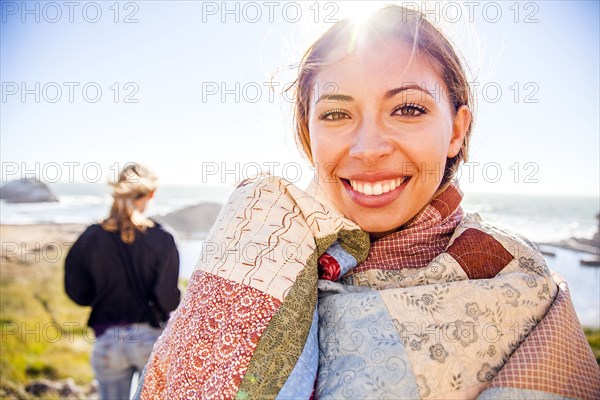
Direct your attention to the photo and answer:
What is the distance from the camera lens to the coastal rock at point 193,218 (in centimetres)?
3216

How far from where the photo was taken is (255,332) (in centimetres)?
102

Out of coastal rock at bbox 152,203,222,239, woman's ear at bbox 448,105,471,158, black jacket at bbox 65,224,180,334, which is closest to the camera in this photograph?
woman's ear at bbox 448,105,471,158

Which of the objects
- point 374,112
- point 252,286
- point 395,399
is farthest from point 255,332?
point 374,112

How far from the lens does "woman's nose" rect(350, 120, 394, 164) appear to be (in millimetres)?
1333

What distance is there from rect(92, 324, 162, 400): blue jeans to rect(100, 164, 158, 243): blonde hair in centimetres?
80

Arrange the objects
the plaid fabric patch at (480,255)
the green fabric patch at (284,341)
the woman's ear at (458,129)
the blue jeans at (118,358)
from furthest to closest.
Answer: the blue jeans at (118,358) < the woman's ear at (458,129) < the plaid fabric patch at (480,255) < the green fabric patch at (284,341)

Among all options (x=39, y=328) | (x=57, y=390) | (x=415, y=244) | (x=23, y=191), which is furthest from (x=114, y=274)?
(x=23, y=191)

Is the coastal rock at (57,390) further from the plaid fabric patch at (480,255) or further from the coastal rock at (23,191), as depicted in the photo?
the coastal rock at (23,191)

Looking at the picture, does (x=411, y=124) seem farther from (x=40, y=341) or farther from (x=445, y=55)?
(x=40, y=341)

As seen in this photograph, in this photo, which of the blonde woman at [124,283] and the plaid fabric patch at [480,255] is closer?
the plaid fabric patch at [480,255]

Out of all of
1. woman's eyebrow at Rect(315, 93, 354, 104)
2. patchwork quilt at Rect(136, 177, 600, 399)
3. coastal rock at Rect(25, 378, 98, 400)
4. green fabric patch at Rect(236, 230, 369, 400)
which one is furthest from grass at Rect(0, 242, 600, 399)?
woman's eyebrow at Rect(315, 93, 354, 104)

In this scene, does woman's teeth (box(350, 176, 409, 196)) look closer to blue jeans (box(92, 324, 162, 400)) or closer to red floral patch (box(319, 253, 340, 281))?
red floral patch (box(319, 253, 340, 281))

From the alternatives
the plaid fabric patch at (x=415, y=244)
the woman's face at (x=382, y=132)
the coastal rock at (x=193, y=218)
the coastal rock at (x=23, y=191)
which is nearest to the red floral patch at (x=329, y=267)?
the plaid fabric patch at (x=415, y=244)

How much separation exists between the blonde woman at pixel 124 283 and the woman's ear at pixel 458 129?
286 centimetres
